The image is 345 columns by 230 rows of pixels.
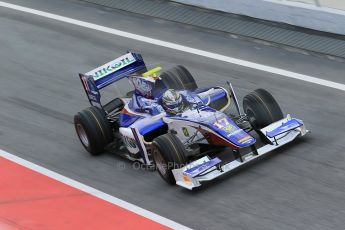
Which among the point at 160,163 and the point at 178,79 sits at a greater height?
the point at 178,79

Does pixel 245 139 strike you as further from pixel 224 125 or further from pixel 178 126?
pixel 178 126

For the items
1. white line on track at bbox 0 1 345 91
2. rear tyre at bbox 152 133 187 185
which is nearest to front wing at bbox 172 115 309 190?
rear tyre at bbox 152 133 187 185

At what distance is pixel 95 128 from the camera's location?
1171 cm

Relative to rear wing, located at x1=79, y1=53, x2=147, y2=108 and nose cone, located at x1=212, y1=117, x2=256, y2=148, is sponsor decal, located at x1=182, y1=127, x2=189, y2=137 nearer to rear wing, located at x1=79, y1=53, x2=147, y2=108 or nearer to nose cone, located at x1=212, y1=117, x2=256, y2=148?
nose cone, located at x1=212, y1=117, x2=256, y2=148

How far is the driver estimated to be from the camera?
1132 cm

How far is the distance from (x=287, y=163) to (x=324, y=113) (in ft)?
6.26

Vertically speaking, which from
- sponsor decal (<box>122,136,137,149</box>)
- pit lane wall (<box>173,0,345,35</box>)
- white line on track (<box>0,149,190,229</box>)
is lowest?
white line on track (<box>0,149,190,229</box>)

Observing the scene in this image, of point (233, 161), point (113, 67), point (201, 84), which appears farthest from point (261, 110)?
point (201, 84)

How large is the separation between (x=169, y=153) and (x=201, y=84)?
4067 millimetres

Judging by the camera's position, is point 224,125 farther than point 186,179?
Yes

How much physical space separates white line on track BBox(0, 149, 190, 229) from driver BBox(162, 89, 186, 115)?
147 cm

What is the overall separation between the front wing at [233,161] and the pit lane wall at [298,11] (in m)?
4.22

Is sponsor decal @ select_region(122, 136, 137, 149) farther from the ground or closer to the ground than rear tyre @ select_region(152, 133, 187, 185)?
closer to the ground

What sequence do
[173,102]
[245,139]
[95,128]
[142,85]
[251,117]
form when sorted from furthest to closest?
1. [142,85]
2. [95,128]
3. [251,117]
4. [173,102]
5. [245,139]
